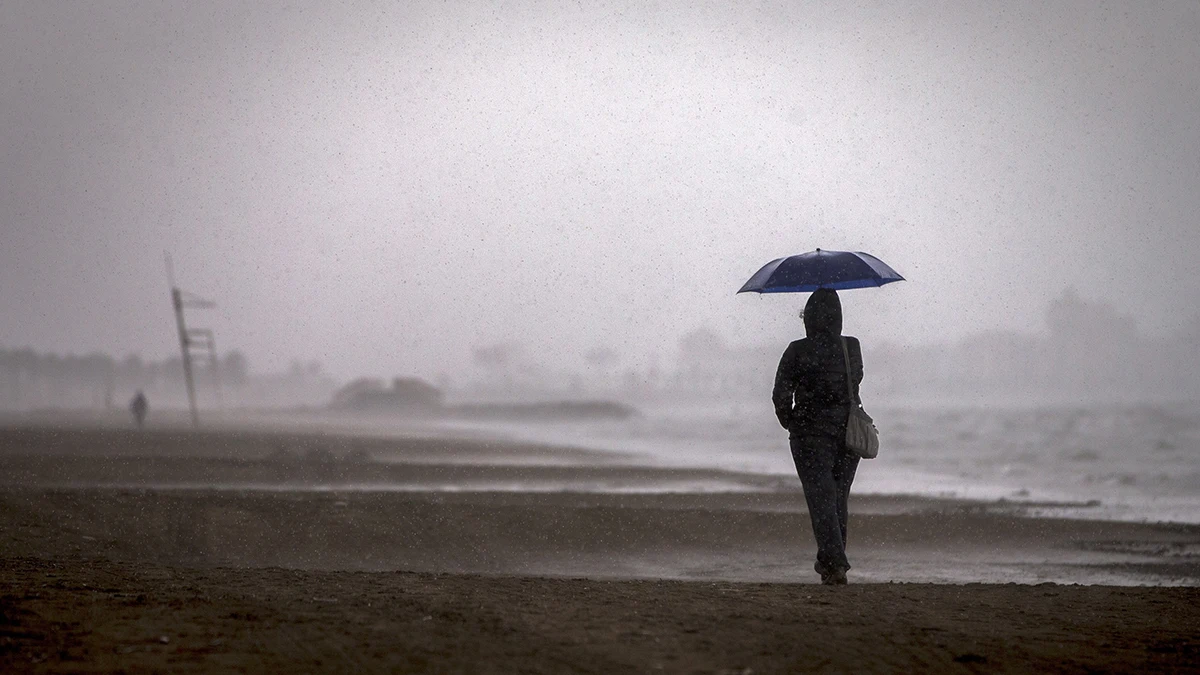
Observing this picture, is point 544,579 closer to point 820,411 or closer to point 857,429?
point 820,411

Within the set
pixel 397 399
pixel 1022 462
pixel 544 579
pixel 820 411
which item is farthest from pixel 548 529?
pixel 397 399

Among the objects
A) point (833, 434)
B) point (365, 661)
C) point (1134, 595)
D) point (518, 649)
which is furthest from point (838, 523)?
point (365, 661)

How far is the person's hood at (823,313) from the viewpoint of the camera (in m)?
7.00

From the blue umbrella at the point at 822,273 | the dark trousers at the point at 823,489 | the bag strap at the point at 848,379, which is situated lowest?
the dark trousers at the point at 823,489

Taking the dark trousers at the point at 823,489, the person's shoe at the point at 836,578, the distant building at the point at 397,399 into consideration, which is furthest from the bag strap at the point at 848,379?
the distant building at the point at 397,399

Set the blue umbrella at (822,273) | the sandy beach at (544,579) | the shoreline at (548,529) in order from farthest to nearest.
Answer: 1. the shoreline at (548,529)
2. the blue umbrella at (822,273)
3. the sandy beach at (544,579)

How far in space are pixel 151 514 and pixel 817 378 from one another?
755 cm

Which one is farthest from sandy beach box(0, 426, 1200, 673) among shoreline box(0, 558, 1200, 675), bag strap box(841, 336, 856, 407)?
bag strap box(841, 336, 856, 407)

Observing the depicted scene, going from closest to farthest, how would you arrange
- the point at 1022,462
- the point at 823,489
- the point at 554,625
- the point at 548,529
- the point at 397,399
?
1. the point at 554,625
2. the point at 823,489
3. the point at 548,529
4. the point at 1022,462
5. the point at 397,399

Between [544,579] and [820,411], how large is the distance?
217cm

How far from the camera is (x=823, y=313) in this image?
700 cm

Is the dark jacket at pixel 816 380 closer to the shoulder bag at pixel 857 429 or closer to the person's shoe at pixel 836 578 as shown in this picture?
the shoulder bag at pixel 857 429

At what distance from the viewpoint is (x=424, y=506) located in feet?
40.2

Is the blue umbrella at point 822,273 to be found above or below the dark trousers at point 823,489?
above
